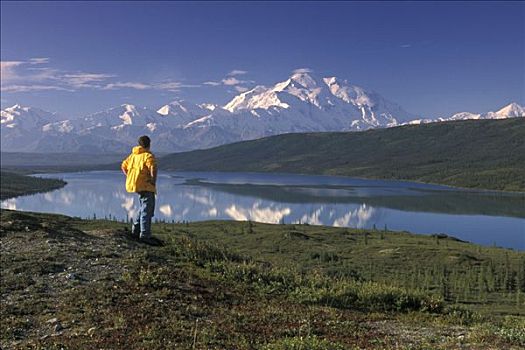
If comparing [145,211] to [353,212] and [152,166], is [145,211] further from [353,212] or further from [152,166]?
[353,212]

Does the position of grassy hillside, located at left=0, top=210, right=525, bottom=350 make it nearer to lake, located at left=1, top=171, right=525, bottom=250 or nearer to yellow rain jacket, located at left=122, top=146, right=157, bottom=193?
yellow rain jacket, located at left=122, top=146, right=157, bottom=193

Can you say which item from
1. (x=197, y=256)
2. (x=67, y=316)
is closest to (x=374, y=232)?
(x=197, y=256)

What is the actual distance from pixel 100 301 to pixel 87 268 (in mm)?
3864

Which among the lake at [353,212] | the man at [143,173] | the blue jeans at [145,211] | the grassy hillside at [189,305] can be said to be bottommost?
the lake at [353,212]

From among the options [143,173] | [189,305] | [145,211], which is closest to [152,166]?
[143,173]

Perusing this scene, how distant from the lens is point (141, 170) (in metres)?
19.7

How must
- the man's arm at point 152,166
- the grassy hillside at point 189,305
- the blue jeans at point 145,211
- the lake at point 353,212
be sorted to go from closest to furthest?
the grassy hillside at point 189,305, the man's arm at point 152,166, the blue jeans at point 145,211, the lake at point 353,212

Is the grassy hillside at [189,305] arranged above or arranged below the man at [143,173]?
below

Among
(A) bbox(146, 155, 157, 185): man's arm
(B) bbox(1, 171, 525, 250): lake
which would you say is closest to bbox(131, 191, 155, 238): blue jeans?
(A) bbox(146, 155, 157, 185): man's arm

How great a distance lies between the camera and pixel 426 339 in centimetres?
1118

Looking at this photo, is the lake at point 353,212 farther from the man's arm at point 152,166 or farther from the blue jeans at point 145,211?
the man's arm at point 152,166

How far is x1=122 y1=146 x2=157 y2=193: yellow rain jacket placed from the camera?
19.6m

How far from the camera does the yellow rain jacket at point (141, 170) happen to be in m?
19.6

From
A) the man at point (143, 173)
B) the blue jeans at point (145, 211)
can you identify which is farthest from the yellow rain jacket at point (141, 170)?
the blue jeans at point (145, 211)
